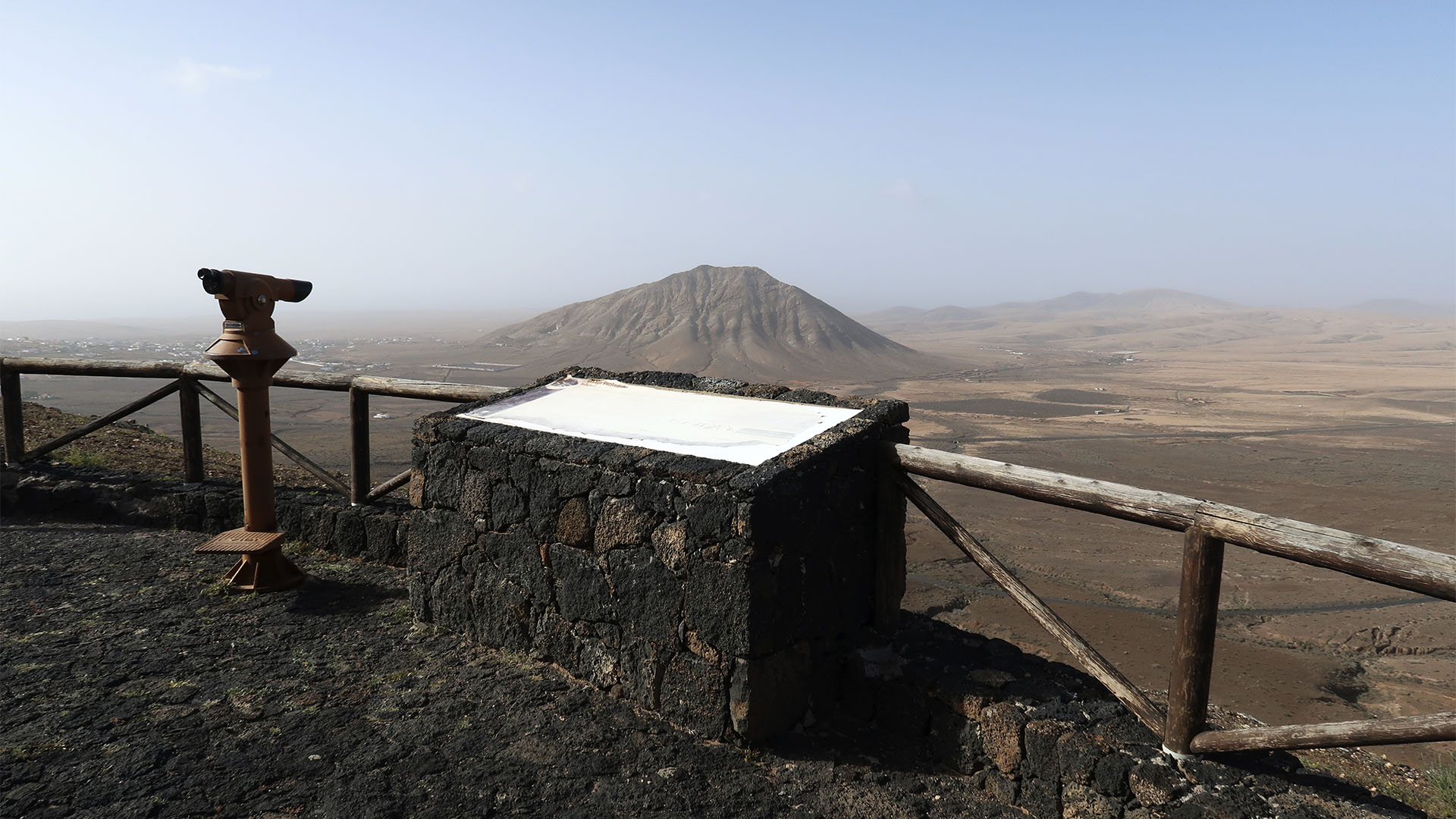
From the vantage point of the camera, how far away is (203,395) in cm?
562

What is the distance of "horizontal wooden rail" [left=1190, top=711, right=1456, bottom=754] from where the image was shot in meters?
2.05

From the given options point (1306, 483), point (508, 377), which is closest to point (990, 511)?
point (1306, 483)

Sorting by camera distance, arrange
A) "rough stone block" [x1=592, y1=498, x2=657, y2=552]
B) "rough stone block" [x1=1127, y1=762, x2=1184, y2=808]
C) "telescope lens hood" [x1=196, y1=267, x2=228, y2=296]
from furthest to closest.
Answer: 1. "telescope lens hood" [x1=196, y1=267, x2=228, y2=296]
2. "rough stone block" [x1=592, y1=498, x2=657, y2=552]
3. "rough stone block" [x1=1127, y1=762, x2=1184, y2=808]

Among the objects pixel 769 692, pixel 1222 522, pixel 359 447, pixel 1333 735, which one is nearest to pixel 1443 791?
pixel 1333 735

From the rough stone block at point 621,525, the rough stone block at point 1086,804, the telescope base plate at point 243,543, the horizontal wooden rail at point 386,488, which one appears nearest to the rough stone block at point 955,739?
the rough stone block at point 1086,804

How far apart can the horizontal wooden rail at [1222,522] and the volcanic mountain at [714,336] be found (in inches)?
1314

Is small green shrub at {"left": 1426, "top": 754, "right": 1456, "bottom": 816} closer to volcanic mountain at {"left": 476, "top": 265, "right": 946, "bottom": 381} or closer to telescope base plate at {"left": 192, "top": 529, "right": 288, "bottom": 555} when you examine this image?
telescope base plate at {"left": 192, "top": 529, "right": 288, "bottom": 555}

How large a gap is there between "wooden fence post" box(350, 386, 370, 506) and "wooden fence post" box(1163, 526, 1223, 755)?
4283 mm

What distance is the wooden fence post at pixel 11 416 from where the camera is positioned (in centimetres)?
584

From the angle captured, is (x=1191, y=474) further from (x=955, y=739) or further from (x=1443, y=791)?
(x=955, y=739)

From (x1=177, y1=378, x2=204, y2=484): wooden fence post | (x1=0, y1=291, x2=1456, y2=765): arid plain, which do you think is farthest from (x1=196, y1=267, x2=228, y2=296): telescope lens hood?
(x1=0, y1=291, x2=1456, y2=765): arid plain

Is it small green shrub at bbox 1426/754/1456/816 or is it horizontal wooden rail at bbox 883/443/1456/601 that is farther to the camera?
small green shrub at bbox 1426/754/1456/816

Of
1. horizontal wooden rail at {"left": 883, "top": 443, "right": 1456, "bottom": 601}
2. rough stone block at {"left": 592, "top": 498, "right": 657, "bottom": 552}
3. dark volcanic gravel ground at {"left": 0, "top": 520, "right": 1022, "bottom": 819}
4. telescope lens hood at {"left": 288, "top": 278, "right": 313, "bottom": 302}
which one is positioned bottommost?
dark volcanic gravel ground at {"left": 0, "top": 520, "right": 1022, "bottom": 819}

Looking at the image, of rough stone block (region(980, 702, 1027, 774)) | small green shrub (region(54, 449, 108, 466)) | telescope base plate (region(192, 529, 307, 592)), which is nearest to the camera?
rough stone block (region(980, 702, 1027, 774))
